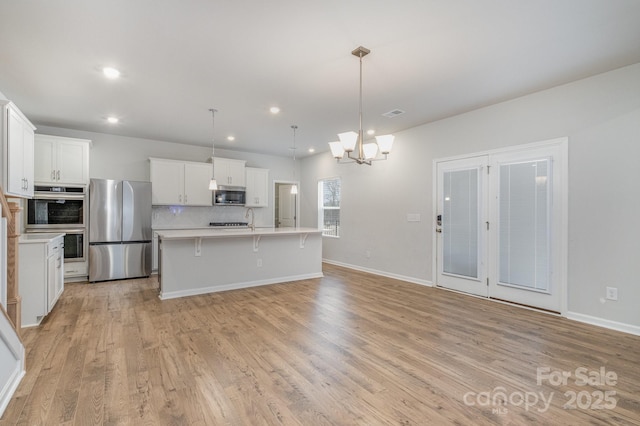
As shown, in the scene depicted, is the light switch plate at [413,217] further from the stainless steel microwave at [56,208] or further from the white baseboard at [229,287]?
the stainless steel microwave at [56,208]

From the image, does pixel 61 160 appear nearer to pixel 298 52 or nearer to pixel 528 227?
pixel 298 52

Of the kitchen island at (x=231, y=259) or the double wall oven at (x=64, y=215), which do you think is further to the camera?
the double wall oven at (x=64, y=215)

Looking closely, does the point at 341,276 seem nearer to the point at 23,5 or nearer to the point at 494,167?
the point at 494,167

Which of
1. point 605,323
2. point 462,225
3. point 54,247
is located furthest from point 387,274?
point 54,247

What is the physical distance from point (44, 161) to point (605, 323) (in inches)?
313

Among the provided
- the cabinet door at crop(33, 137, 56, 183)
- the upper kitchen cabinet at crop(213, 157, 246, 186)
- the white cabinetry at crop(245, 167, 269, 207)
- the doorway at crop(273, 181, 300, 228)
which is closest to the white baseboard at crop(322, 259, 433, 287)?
the doorway at crop(273, 181, 300, 228)

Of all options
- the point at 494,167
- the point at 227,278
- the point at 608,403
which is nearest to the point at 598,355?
the point at 608,403

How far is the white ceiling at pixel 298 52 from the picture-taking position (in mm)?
2236

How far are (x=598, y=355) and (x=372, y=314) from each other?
205cm

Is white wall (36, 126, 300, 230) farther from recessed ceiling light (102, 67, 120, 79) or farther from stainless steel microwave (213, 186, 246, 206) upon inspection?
recessed ceiling light (102, 67, 120, 79)

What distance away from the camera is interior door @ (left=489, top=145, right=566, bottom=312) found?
361 cm

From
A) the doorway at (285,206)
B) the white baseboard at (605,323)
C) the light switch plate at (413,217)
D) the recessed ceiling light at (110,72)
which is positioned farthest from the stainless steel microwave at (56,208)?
the white baseboard at (605,323)

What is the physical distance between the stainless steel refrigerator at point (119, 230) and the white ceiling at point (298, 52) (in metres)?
1.39

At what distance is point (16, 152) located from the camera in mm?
3150
